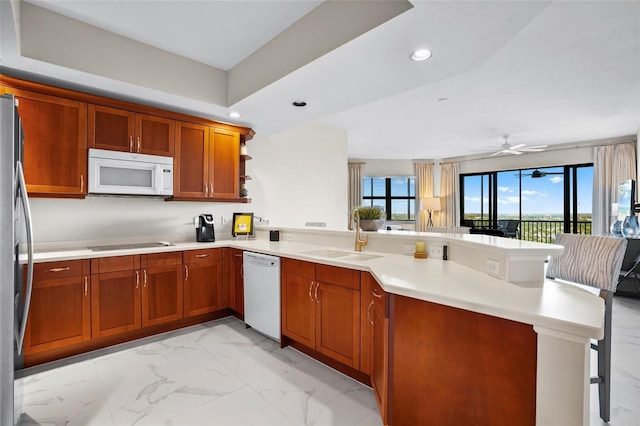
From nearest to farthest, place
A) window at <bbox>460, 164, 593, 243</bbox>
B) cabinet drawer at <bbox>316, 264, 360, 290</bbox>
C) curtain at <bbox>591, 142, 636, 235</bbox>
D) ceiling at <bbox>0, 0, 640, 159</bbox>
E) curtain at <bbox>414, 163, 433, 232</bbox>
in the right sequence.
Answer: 1. ceiling at <bbox>0, 0, 640, 159</bbox>
2. cabinet drawer at <bbox>316, 264, 360, 290</bbox>
3. curtain at <bbox>591, 142, 636, 235</bbox>
4. window at <bbox>460, 164, 593, 243</bbox>
5. curtain at <bbox>414, 163, 433, 232</bbox>

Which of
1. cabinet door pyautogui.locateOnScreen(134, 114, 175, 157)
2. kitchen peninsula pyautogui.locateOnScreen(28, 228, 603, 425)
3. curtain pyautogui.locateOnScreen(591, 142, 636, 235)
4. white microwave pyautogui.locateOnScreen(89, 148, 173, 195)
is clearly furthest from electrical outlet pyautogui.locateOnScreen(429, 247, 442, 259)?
curtain pyautogui.locateOnScreen(591, 142, 636, 235)

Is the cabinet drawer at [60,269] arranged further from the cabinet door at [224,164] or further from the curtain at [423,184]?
the curtain at [423,184]

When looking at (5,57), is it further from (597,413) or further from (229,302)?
(597,413)

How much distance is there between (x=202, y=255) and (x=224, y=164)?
1.12m

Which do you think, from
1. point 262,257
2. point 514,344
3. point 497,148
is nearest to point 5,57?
point 262,257

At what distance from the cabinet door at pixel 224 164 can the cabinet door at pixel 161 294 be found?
1016 millimetres

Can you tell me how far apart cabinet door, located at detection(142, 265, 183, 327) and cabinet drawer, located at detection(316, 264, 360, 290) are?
155cm

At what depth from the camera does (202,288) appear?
3209 millimetres

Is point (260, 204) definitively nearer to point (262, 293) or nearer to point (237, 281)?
point (237, 281)

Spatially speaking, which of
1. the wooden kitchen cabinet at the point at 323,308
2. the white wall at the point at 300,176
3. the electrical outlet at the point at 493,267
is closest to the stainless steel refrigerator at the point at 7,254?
the wooden kitchen cabinet at the point at 323,308

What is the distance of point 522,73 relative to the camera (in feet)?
10.9

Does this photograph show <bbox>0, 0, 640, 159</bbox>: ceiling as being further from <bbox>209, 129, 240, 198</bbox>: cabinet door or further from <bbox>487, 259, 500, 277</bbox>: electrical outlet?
<bbox>487, 259, 500, 277</bbox>: electrical outlet

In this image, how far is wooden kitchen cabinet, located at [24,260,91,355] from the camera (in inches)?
90.7

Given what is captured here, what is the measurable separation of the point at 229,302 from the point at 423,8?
10.1ft
